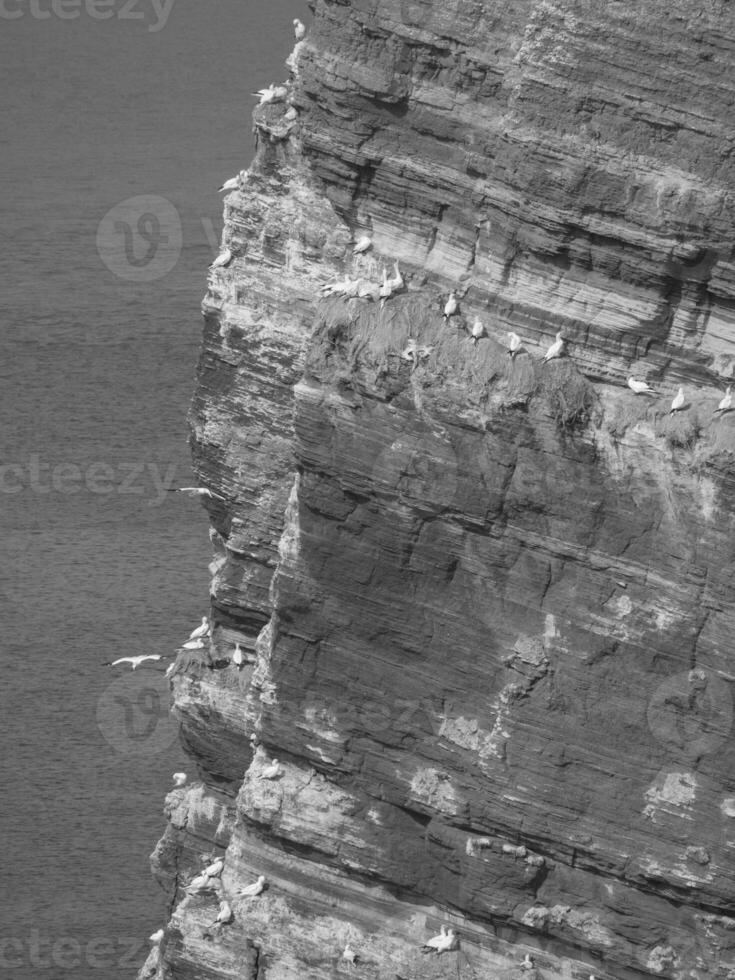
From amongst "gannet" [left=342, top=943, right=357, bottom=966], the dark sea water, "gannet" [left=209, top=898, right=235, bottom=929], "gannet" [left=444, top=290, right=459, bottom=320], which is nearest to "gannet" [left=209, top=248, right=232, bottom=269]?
"gannet" [left=444, top=290, right=459, bottom=320]

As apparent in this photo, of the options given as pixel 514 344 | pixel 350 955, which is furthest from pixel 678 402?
pixel 350 955

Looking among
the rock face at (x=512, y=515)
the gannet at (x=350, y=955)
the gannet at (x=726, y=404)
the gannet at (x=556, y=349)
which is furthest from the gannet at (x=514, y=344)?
the gannet at (x=350, y=955)

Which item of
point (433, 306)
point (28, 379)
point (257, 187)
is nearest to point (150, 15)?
point (28, 379)

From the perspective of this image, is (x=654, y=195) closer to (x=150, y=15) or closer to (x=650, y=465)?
(x=650, y=465)

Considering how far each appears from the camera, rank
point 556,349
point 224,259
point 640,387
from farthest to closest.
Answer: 1. point 224,259
2. point 556,349
3. point 640,387

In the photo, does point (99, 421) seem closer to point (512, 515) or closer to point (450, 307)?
point (450, 307)

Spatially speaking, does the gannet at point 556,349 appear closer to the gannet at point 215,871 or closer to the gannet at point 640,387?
the gannet at point 640,387
